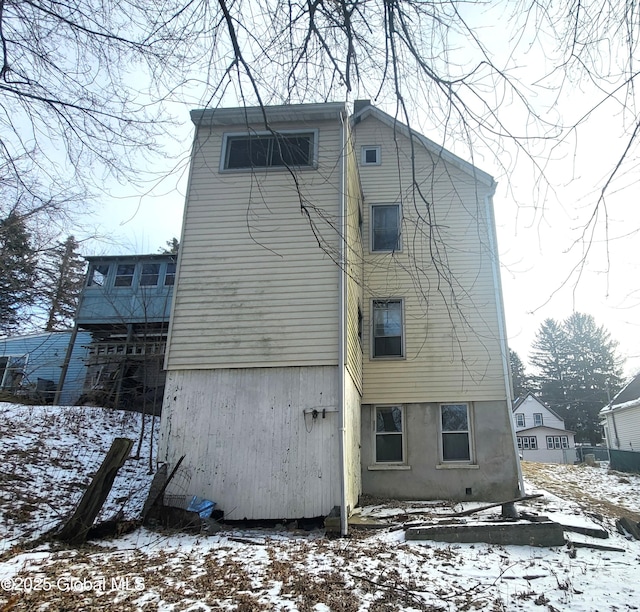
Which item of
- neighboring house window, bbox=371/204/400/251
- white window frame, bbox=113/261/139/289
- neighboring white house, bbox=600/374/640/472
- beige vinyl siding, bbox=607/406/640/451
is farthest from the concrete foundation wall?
beige vinyl siding, bbox=607/406/640/451

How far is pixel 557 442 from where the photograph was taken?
113 feet

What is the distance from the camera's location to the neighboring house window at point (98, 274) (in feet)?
58.9

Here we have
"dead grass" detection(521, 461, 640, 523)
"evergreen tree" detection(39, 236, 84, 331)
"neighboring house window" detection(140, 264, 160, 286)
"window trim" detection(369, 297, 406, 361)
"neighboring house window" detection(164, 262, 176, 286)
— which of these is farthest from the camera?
"neighboring house window" detection(140, 264, 160, 286)

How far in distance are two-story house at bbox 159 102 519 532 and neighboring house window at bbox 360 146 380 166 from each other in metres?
0.58

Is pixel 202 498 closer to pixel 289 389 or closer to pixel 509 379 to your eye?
pixel 289 389

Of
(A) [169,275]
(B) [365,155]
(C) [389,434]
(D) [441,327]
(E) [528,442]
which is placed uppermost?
(B) [365,155]

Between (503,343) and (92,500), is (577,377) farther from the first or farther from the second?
(92,500)

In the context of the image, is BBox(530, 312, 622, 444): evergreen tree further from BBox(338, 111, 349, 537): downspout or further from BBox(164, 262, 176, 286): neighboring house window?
BBox(338, 111, 349, 537): downspout

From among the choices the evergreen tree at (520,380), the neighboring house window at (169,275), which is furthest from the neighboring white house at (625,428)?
the evergreen tree at (520,380)

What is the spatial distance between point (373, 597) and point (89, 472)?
268 inches

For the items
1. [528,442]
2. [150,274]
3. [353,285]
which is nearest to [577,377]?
[528,442]

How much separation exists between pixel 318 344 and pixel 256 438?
1917 millimetres

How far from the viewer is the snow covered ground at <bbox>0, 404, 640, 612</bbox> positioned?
4035 millimetres

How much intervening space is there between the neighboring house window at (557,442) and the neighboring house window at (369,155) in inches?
1184
